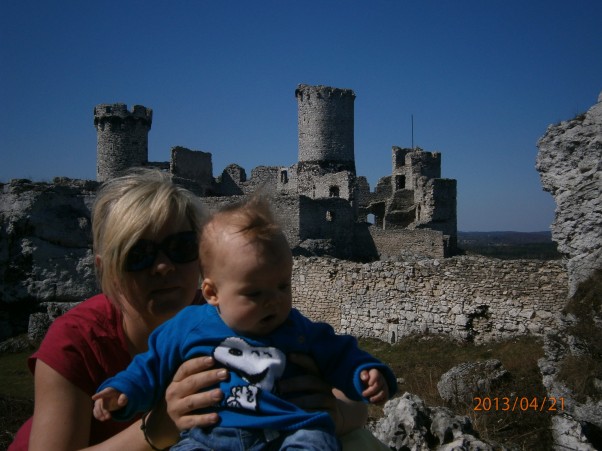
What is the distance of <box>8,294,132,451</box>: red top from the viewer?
2.21m

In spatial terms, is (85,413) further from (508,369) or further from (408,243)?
(408,243)

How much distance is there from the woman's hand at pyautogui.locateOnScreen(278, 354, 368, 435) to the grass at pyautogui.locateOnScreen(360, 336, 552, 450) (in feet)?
7.45

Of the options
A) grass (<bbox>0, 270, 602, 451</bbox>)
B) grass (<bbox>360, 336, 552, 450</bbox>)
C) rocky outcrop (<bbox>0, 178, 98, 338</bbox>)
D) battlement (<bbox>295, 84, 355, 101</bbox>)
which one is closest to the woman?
grass (<bbox>360, 336, 552, 450</bbox>)

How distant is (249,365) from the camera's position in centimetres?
206

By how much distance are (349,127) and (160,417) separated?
3252cm

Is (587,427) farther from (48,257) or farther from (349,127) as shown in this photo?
(349,127)

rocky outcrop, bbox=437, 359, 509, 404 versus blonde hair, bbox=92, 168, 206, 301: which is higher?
blonde hair, bbox=92, 168, 206, 301

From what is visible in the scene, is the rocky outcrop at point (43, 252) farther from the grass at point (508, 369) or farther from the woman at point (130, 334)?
the woman at point (130, 334)

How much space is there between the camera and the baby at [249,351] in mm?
1982

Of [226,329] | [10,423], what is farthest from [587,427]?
[10,423]

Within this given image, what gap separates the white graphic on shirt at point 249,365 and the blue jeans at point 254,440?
101 mm

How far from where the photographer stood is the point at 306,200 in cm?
2411
